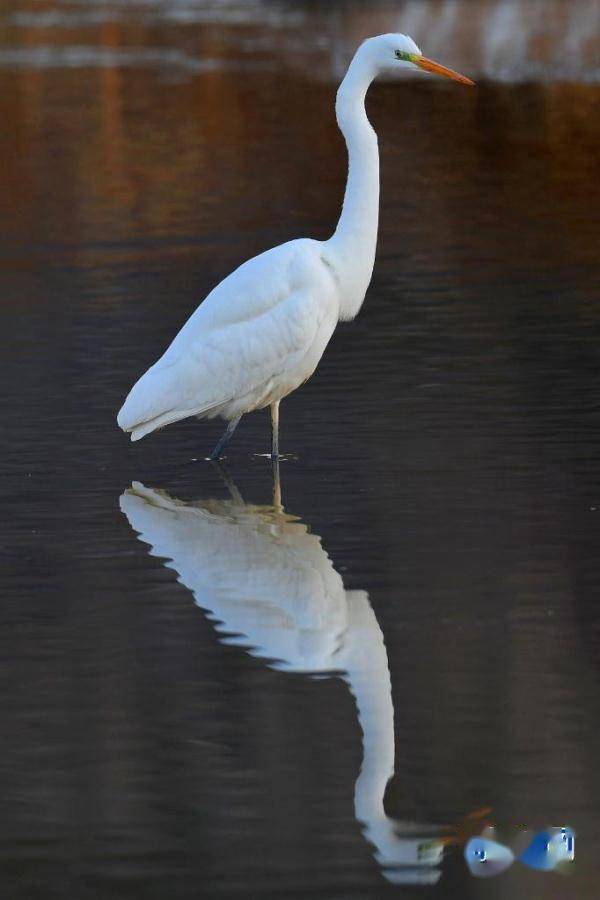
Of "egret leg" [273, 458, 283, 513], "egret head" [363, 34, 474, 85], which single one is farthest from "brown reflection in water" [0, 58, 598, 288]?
"egret leg" [273, 458, 283, 513]

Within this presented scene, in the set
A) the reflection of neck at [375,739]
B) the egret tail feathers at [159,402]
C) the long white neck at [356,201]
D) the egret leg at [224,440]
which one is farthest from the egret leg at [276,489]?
the reflection of neck at [375,739]

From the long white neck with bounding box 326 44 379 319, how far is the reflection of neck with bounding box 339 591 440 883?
264 centimetres

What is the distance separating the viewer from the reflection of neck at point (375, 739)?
444cm

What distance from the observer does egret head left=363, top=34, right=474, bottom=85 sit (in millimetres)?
8969

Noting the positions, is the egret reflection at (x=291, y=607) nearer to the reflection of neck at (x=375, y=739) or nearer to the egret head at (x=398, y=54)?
the reflection of neck at (x=375, y=739)

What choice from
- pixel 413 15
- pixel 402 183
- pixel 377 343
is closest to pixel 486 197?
pixel 402 183

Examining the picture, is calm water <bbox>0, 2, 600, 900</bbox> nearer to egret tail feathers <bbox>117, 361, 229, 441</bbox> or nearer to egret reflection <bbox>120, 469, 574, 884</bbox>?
egret reflection <bbox>120, 469, 574, 884</bbox>

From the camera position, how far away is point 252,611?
637 centimetres

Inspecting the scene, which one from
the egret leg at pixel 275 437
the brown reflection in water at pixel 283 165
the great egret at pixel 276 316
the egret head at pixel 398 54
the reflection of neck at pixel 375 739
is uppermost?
the egret head at pixel 398 54

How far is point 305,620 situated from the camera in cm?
621

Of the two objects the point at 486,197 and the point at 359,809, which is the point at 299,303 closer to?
the point at 359,809

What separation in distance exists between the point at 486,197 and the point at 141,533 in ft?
36.8

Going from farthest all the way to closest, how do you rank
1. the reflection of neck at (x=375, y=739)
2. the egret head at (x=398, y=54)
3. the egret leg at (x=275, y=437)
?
the egret head at (x=398, y=54) → the egret leg at (x=275, y=437) → the reflection of neck at (x=375, y=739)

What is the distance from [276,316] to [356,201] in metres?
0.66
